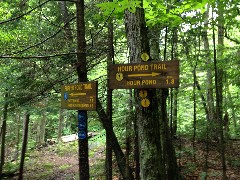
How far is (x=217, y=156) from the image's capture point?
11891 mm

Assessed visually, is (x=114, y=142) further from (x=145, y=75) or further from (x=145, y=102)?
(x=145, y=75)

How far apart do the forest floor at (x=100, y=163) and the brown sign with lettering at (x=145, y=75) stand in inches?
197

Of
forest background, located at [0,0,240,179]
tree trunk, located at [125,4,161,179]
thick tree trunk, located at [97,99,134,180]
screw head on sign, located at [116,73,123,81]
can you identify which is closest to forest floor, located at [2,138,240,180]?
forest background, located at [0,0,240,179]

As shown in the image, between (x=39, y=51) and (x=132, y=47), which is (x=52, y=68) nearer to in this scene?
(x=39, y=51)

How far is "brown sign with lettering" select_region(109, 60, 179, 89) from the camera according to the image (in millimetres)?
3645

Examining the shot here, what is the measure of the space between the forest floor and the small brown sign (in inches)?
171

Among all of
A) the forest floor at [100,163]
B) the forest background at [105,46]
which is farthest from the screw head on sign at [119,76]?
the forest floor at [100,163]

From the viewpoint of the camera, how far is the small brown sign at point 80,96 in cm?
418

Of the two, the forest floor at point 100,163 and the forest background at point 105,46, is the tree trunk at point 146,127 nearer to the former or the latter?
the forest background at point 105,46

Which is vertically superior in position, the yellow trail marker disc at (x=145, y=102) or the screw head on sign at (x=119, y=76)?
the screw head on sign at (x=119, y=76)

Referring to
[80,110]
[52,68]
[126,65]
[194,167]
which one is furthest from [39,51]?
[194,167]

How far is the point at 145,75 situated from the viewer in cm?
390

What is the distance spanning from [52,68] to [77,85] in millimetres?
3476

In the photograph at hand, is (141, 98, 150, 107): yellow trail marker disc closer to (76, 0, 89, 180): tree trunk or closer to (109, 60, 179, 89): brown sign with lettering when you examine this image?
(109, 60, 179, 89): brown sign with lettering
